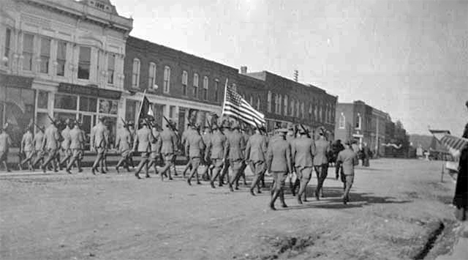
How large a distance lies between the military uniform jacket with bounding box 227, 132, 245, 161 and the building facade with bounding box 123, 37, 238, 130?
30.0 ft

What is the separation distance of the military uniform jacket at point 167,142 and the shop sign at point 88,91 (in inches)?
256

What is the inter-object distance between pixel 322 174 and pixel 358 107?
53523 millimetres

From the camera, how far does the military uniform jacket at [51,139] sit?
13.7 meters

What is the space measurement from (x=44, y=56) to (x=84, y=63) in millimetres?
1770

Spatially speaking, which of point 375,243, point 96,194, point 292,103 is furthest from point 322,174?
point 292,103

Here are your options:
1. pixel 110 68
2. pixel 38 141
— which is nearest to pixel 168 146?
pixel 38 141

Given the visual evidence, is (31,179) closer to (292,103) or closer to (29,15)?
(29,15)

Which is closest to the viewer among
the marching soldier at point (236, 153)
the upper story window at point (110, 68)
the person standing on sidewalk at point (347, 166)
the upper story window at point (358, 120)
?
the person standing on sidewalk at point (347, 166)

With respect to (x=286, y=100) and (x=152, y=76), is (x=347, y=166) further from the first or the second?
(x=286, y=100)

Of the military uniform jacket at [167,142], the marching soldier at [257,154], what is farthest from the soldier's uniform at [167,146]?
the marching soldier at [257,154]

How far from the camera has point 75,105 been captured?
18062 millimetres

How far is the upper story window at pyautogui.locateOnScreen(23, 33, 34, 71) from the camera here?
17.0 meters

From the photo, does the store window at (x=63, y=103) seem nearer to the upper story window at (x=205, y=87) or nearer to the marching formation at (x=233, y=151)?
the marching formation at (x=233, y=151)

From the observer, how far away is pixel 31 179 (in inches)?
462
